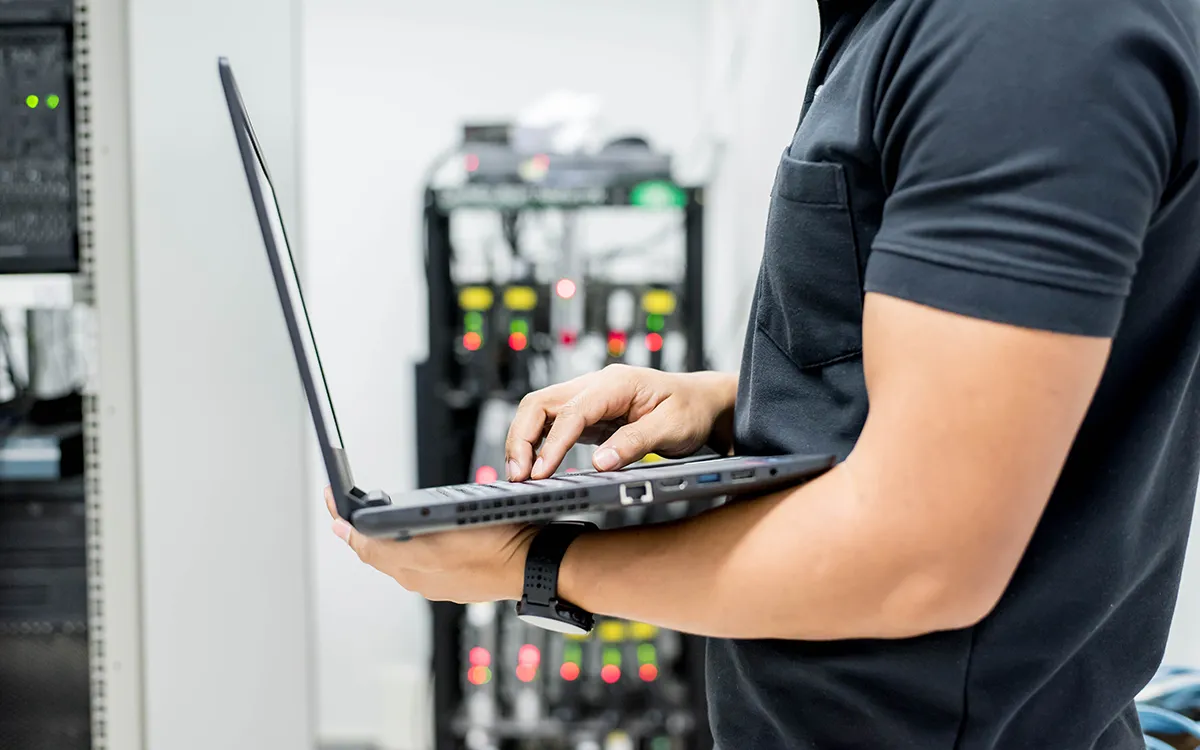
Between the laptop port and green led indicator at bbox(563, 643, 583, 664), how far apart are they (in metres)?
1.85

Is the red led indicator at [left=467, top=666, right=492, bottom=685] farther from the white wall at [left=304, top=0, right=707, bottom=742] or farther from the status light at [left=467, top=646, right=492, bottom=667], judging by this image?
the white wall at [left=304, top=0, right=707, bottom=742]

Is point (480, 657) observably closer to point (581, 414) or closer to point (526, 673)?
point (526, 673)

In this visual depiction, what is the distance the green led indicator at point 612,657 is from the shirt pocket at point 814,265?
1805 millimetres

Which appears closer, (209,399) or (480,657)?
(209,399)

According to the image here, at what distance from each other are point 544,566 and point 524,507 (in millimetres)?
103

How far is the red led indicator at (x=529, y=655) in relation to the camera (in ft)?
7.58

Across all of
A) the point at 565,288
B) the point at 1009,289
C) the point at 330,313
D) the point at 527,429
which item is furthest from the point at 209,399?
the point at 330,313

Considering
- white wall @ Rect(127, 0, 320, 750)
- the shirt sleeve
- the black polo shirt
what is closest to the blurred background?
white wall @ Rect(127, 0, 320, 750)

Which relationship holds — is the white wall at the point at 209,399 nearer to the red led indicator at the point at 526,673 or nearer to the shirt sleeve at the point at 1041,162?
the red led indicator at the point at 526,673

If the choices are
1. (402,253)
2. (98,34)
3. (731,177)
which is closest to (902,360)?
(98,34)

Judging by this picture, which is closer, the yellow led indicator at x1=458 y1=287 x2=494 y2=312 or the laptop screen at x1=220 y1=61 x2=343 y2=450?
the laptop screen at x1=220 y1=61 x2=343 y2=450

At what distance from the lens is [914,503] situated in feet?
1.65

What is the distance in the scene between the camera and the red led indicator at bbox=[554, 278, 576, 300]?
2.29m

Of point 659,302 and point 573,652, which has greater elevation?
point 659,302
